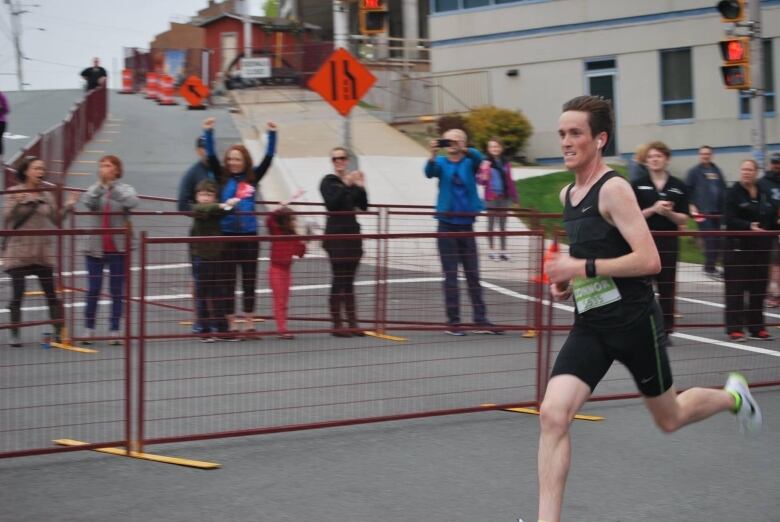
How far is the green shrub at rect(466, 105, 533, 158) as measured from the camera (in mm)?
28031

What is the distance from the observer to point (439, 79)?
33625mm

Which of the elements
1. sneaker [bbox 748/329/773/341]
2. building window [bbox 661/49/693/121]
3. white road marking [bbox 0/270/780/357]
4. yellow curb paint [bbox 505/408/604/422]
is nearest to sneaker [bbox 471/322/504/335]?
white road marking [bbox 0/270/780/357]

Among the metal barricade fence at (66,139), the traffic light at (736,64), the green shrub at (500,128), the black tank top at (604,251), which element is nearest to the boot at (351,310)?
the black tank top at (604,251)

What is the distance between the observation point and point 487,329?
29.7 feet

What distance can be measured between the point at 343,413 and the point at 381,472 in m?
1.37

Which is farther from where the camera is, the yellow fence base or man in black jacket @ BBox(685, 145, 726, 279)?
man in black jacket @ BBox(685, 145, 726, 279)

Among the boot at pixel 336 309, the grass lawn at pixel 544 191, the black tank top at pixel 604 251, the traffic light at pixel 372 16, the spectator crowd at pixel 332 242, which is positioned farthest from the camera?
the grass lawn at pixel 544 191

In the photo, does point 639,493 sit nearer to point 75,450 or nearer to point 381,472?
point 381,472

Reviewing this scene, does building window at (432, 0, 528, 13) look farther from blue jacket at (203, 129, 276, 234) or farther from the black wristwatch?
the black wristwatch

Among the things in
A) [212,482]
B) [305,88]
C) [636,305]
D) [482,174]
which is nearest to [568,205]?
[636,305]

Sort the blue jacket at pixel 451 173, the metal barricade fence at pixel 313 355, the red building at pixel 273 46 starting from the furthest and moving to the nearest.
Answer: the red building at pixel 273 46 < the blue jacket at pixel 451 173 < the metal barricade fence at pixel 313 355

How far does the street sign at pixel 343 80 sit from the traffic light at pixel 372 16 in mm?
1198

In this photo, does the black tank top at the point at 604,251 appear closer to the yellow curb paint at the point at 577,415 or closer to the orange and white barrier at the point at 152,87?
the yellow curb paint at the point at 577,415

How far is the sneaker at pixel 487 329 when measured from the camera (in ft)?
29.5
